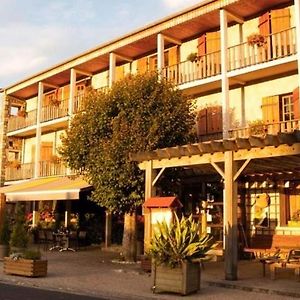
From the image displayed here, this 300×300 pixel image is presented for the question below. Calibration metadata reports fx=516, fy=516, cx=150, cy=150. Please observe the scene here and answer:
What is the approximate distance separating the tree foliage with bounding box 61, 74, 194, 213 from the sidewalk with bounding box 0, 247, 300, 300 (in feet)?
6.93

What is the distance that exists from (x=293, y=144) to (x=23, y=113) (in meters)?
21.9

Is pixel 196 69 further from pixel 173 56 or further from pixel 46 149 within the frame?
pixel 46 149

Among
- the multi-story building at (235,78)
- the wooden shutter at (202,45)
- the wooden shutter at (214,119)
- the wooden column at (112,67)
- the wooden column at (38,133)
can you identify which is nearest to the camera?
the multi-story building at (235,78)

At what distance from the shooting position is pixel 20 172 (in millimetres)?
29062

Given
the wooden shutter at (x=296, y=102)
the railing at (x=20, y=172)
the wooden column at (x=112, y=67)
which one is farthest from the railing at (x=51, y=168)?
the wooden shutter at (x=296, y=102)

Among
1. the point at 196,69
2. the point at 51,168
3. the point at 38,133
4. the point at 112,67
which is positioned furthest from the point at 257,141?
the point at 38,133

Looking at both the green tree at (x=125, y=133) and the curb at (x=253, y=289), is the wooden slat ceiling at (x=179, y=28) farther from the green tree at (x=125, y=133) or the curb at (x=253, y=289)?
the curb at (x=253, y=289)

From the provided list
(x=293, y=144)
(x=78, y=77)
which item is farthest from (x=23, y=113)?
(x=293, y=144)

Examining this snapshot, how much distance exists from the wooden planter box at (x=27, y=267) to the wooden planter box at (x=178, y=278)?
3527 mm

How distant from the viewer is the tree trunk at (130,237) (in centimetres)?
1619

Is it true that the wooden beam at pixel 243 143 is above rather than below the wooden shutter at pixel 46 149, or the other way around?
below

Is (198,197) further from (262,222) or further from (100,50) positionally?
(100,50)

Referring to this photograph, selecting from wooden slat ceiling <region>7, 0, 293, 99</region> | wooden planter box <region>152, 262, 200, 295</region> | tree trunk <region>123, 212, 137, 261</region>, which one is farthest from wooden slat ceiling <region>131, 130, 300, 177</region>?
wooden slat ceiling <region>7, 0, 293, 99</region>

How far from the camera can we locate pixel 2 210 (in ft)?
71.8
